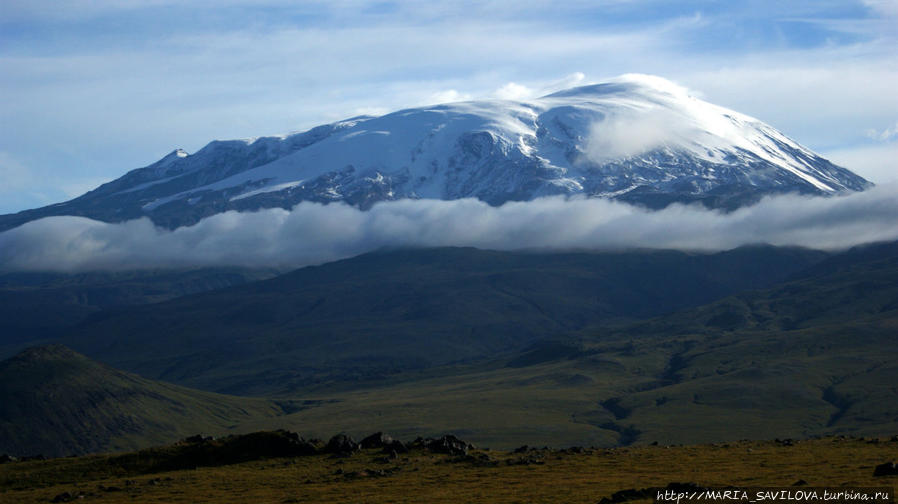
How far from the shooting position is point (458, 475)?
75625mm

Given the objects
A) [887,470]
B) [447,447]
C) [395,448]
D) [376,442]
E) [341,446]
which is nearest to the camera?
[887,470]

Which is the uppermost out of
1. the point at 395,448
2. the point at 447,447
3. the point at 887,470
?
the point at 887,470

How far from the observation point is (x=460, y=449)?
285ft

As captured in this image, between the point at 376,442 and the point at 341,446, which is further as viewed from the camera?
the point at 376,442

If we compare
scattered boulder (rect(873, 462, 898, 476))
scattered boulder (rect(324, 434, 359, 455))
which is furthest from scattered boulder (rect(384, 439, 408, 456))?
scattered boulder (rect(873, 462, 898, 476))

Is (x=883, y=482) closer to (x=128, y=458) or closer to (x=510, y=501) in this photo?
(x=510, y=501)

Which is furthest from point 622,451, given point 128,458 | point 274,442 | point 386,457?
point 128,458

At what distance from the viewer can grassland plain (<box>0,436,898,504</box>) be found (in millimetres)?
64750

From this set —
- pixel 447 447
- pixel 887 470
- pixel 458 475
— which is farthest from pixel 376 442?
pixel 887 470

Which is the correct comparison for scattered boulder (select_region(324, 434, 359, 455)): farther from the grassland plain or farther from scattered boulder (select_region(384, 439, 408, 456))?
scattered boulder (select_region(384, 439, 408, 456))

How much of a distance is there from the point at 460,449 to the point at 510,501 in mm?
25807

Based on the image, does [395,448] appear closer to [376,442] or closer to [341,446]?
[376,442]

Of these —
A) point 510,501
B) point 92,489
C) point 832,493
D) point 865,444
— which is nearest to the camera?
point 832,493

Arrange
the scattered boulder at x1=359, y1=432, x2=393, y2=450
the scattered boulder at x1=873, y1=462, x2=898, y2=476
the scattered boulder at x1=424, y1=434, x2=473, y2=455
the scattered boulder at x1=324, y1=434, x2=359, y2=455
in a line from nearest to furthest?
the scattered boulder at x1=873, y1=462, x2=898, y2=476
the scattered boulder at x1=424, y1=434, x2=473, y2=455
the scattered boulder at x1=324, y1=434, x2=359, y2=455
the scattered boulder at x1=359, y1=432, x2=393, y2=450
